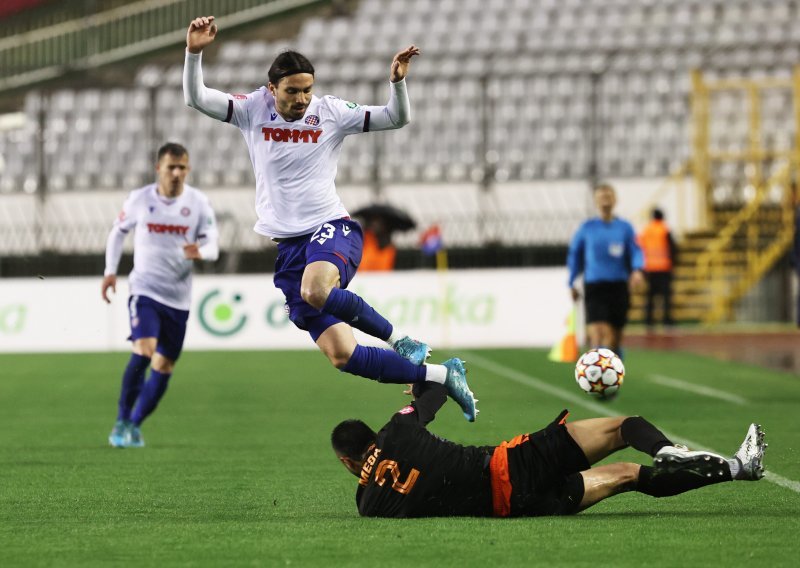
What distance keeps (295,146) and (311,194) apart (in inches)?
11.6

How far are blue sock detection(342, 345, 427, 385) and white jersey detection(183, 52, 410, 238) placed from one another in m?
0.84

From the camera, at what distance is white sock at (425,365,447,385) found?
26.2 feet

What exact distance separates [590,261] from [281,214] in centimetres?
709

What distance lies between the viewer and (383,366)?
8180 mm

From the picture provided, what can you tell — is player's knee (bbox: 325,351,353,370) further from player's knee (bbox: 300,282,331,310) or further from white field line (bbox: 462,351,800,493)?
white field line (bbox: 462,351,800,493)

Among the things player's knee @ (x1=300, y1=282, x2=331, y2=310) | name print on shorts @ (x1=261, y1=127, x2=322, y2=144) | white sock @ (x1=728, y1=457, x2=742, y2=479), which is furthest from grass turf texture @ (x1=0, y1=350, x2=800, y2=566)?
name print on shorts @ (x1=261, y1=127, x2=322, y2=144)

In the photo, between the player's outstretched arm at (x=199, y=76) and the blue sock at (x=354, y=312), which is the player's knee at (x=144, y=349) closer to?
the player's outstretched arm at (x=199, y=76)

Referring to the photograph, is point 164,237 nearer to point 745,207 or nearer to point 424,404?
point 424,404

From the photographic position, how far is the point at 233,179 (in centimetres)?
2933

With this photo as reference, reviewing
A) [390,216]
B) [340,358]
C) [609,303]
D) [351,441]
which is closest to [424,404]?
[351,441]

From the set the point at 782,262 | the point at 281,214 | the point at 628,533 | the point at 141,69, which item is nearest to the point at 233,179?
the point at 141,69

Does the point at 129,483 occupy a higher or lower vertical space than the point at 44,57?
lower

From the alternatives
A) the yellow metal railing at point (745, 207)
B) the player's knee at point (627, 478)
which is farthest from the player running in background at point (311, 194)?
the yellow metal railing at point (745, 207)

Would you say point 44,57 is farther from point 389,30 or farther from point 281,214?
point 281,214
